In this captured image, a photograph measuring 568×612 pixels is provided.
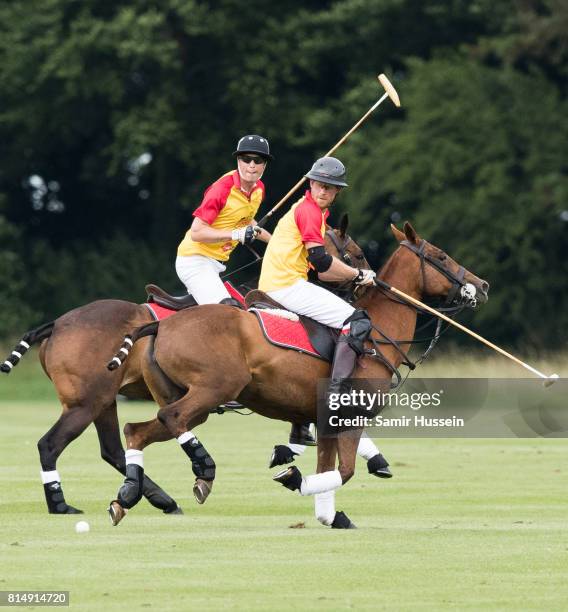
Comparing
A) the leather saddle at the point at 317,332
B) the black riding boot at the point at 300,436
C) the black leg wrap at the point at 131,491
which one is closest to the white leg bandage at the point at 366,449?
the black riding boot at the point at 300,436

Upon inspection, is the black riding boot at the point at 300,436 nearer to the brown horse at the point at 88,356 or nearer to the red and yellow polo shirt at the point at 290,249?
the brown horse at the point at 88,356

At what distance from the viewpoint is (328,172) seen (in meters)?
10.7

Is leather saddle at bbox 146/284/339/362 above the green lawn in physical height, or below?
above

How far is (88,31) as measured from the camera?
3800 centimetres

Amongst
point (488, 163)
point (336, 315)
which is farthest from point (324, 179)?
point (488, 163)

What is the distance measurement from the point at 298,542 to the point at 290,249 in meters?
2.13

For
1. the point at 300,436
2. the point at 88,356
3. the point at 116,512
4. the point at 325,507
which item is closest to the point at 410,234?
the point at 300,436

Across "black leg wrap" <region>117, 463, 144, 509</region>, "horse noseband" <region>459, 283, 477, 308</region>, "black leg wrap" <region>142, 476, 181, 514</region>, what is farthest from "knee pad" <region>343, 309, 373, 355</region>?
"black leg wrap" <region>142, 476, 181, 514</region>

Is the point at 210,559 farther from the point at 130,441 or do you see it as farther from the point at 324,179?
the point at 324,179

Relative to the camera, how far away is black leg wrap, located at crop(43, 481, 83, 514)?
11.3 metres

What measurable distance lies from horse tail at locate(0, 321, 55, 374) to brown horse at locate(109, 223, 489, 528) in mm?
1203

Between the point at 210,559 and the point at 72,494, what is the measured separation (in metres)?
4.11

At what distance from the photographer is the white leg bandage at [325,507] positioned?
412 inches

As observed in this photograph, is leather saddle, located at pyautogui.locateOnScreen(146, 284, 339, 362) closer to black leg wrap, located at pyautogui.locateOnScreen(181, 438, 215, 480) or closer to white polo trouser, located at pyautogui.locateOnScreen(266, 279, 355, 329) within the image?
white polo trouser, located at pyautogui.locateOnScreen(266, 279, 355, 329)
